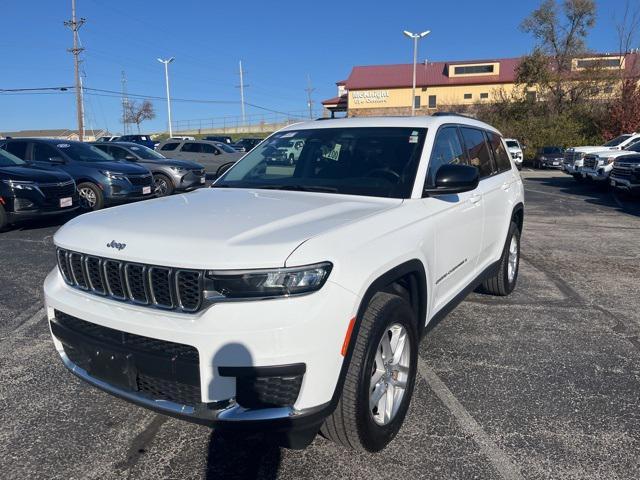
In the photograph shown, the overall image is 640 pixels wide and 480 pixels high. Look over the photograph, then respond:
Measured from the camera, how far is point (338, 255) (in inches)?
92.9

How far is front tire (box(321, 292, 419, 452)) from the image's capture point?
96.1 inches

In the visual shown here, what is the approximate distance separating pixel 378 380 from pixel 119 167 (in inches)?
409

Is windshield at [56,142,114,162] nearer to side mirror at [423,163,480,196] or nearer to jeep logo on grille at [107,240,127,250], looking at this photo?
jeep logo on grille at [107,240,127,250]

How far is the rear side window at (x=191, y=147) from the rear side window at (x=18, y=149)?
368 inches

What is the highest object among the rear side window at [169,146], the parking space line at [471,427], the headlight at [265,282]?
the rear side window at [169,146]

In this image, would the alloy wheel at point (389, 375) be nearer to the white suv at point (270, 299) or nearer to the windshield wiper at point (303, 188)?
the white suv at point (270, 299)

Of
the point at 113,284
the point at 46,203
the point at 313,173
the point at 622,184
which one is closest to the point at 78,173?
the point at 46,203

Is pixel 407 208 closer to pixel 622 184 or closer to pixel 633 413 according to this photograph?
pixel 633 413

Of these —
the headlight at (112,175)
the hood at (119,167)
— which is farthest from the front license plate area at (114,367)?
the hood at (119,167)

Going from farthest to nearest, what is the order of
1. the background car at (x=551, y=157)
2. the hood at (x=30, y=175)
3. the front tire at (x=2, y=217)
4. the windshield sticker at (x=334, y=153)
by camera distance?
1. the background car at (x=551, y=157)
2. the hood at (x=30, y=175)
3. the front tire at (x=2, y=217)
4. the windshield sticker at (x=334, y=153)

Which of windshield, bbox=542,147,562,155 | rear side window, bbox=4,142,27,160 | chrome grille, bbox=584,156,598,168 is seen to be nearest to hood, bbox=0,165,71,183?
rear side window, bbox=4,142,27,160

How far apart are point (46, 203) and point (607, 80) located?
35.0 metres

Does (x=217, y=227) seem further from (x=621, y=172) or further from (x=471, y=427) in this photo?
(x=621, y=172)

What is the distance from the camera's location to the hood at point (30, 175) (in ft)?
29.6
